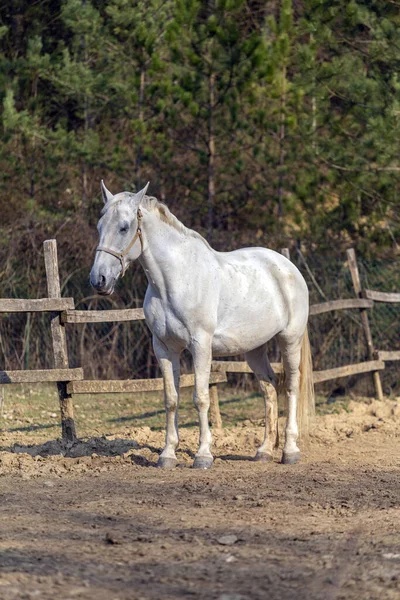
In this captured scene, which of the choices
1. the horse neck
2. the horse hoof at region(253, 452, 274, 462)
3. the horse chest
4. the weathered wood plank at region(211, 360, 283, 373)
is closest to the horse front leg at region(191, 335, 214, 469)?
the horse chest

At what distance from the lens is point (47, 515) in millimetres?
5242

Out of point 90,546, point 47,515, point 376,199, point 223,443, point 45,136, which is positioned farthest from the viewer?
point 45,136

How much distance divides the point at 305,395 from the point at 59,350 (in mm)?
2100

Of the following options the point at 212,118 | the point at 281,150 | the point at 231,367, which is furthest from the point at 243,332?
the point at 281,150

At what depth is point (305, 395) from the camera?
772 cm

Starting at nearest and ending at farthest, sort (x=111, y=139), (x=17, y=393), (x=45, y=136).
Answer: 1. (x=17, y=393)
2. (x=45, y=136)
3. (x=111, y=139)

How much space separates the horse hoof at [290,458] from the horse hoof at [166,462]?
0.89m

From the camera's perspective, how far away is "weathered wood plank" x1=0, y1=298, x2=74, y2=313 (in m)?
7.73

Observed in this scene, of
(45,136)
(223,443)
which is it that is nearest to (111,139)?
(45,136)

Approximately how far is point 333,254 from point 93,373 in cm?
419

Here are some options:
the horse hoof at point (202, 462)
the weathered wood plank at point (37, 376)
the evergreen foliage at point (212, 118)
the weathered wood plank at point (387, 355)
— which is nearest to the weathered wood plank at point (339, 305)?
the weathered wood plank at point (387, 355)

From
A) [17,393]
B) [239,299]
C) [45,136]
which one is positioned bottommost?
[17,393]

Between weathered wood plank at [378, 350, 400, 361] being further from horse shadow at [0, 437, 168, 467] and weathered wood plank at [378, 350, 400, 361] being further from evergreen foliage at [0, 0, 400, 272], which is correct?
horse shadow at [0, 437, 168, 467]

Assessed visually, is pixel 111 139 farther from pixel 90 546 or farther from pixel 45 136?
pixel 90 546
